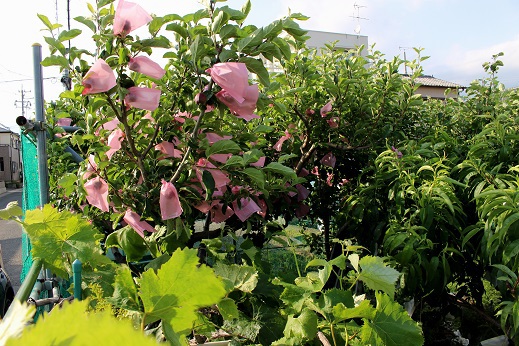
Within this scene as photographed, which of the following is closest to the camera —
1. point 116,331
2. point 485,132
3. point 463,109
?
point 116,331

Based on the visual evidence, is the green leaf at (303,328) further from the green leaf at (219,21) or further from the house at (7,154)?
the house at (7,154)

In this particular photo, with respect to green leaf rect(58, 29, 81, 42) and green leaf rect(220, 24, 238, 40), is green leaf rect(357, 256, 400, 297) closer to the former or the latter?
green leaf rect(220, 24, 238, 40)

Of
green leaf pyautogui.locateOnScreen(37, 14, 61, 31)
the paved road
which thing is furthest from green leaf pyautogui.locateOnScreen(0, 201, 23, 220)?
the paved road

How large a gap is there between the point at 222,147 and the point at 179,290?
1.13 meters

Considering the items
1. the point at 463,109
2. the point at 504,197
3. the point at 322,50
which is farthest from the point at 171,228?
the point at 463,109

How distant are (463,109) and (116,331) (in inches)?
148

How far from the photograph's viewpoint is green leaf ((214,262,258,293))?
124cm

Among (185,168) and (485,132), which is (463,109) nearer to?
(485,132)

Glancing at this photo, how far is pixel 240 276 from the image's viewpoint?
1280 millimetres

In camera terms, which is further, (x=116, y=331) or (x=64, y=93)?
(x=64, y=93)

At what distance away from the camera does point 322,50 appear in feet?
10.9

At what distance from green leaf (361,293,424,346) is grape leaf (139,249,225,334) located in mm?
551

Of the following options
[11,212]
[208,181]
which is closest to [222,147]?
[208,181]

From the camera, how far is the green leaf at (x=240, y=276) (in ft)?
4.06
